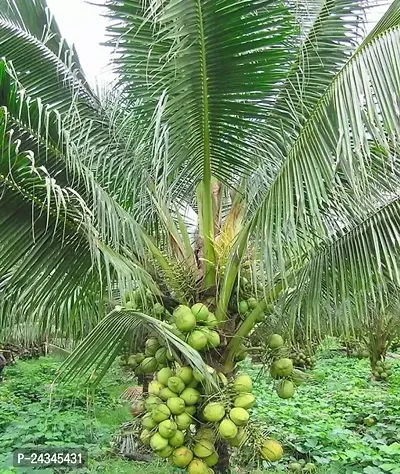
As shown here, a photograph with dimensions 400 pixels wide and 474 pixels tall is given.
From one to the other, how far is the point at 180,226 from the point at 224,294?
616 mm

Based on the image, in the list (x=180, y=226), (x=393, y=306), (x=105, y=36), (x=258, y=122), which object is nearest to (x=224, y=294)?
(x=180, y=226)

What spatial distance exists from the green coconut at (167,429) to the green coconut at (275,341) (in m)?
0.79

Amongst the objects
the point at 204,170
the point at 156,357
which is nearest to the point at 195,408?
the point at 156,357

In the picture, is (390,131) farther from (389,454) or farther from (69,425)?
(69,425)

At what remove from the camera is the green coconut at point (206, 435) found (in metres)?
3.04

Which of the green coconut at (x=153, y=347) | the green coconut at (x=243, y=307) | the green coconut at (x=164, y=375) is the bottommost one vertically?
the green coconut at (x=164, y=375)

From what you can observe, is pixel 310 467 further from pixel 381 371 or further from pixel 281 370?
pixel 381 371

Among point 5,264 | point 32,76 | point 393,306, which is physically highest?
point 32,76

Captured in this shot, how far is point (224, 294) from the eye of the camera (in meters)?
3.17

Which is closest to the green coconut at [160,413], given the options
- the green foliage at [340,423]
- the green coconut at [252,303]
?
the green coconut at [252,303]

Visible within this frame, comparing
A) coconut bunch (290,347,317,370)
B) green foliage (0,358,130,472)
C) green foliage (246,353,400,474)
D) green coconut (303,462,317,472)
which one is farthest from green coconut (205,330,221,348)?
green coconut (303,462,317,472)

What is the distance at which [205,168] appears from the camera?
127 inches

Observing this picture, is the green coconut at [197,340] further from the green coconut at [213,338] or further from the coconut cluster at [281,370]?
the coconut cluster at [281,370]

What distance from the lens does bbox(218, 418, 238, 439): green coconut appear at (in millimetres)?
2830
